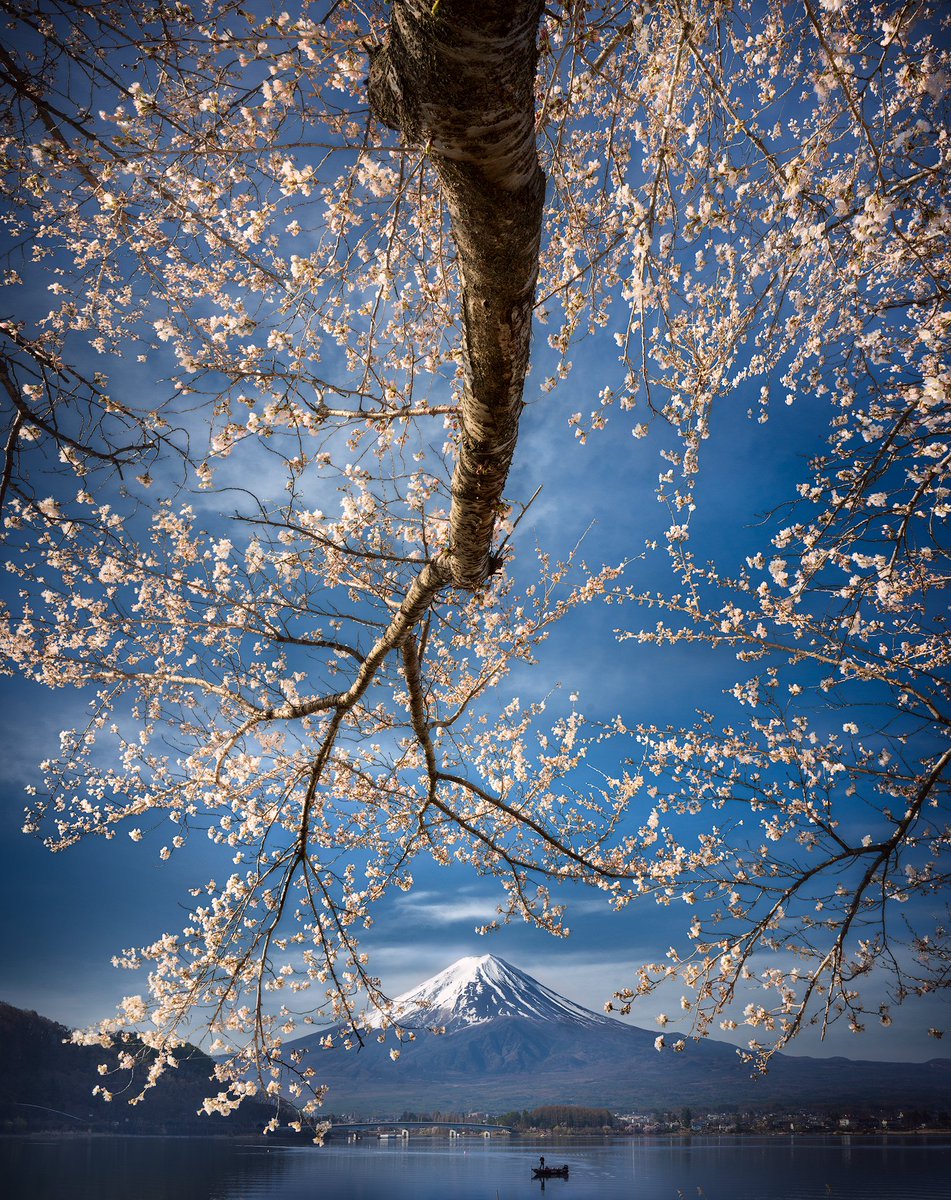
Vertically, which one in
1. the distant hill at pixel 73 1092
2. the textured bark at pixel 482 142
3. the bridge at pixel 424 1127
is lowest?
the bridge at pixel 424 1127

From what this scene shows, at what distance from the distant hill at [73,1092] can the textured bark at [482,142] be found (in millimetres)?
69682

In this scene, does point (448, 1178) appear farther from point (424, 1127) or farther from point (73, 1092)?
point (424, 1127)

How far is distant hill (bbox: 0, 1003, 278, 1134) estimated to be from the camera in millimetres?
83312

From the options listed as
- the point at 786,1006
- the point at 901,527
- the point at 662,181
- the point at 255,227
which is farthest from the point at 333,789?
the point at 662,181

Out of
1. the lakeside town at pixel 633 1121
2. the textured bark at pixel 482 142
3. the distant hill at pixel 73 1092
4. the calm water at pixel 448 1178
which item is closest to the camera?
the textured bark at pixel 482 142

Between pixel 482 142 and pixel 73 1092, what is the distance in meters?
159

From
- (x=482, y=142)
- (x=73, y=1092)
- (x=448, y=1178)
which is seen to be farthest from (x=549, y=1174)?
(x=482, y=142)

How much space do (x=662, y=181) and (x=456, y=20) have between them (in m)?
1.28

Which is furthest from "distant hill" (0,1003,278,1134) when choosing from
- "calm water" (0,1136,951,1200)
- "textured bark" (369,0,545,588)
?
"textured bark" (369,0,545,588)

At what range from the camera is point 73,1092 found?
10956cm

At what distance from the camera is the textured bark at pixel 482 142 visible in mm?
1418

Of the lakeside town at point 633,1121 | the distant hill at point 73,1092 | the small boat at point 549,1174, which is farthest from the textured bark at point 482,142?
the lakeside town at point 633,1121

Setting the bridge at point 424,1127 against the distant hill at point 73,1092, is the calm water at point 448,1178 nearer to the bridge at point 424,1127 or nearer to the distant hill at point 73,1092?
the distant hill at point 73,1092

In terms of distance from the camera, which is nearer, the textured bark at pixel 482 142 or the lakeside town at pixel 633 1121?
the textured bark at pixel 482 142
